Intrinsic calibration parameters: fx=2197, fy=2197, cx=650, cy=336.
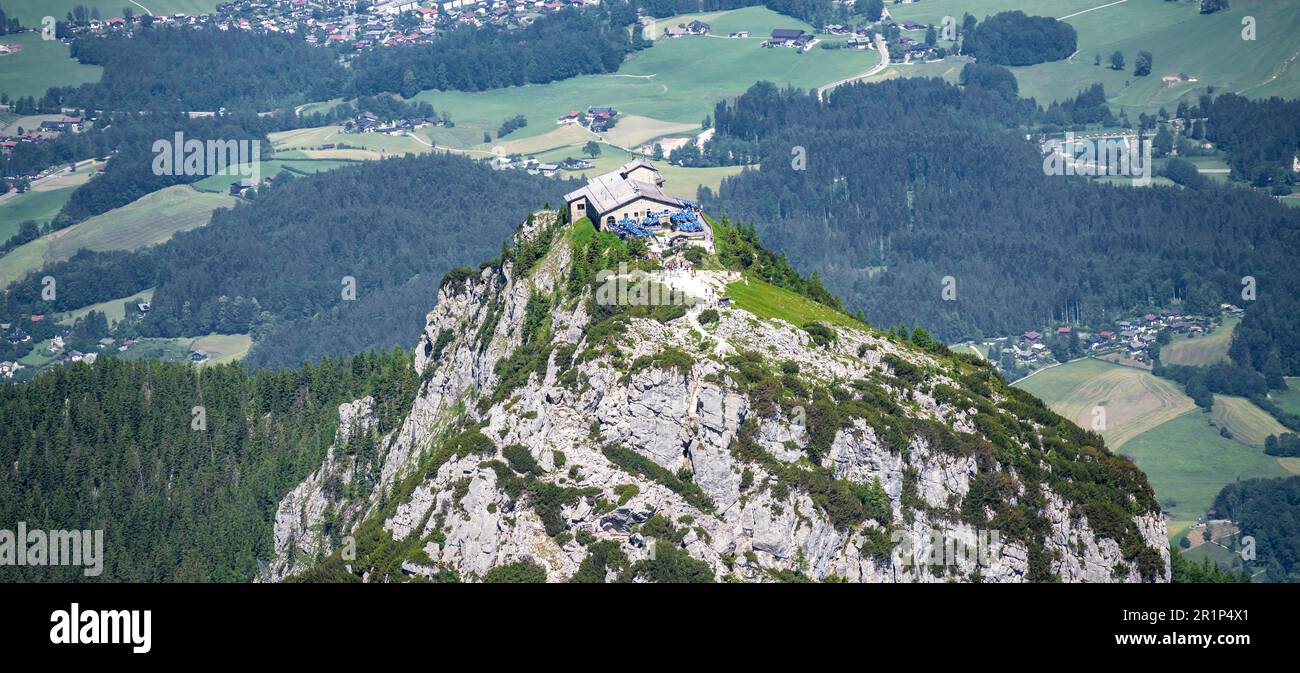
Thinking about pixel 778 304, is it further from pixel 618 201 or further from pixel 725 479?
pixel 725 479

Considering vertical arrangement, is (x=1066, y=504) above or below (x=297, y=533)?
above

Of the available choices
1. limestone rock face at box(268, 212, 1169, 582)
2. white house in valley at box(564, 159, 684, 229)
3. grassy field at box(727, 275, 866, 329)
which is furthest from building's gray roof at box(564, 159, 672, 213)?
limestone rock face at box(268, 212, 1169, 582)

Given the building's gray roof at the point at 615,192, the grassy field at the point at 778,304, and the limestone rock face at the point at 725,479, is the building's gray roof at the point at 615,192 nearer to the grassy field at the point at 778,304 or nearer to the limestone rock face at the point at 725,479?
the grassy field at the point at 778,304

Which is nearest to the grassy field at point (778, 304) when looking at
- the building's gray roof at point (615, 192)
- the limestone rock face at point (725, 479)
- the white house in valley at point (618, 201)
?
the limestone rock face at point (725, 479)

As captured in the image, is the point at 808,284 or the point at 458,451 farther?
the point at 808,284
